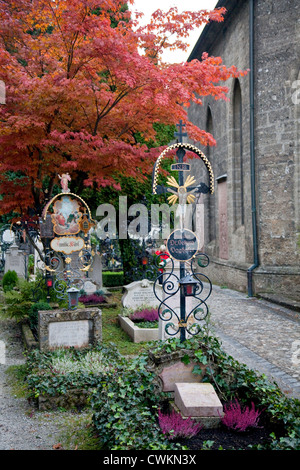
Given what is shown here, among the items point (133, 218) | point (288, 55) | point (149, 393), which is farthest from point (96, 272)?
point (149, 393)

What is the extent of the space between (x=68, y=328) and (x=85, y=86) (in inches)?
180

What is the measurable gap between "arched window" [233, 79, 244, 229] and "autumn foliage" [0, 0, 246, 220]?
705 centimetres

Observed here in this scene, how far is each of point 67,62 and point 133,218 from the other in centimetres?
737

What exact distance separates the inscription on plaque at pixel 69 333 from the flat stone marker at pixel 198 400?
A: 9.69 ft

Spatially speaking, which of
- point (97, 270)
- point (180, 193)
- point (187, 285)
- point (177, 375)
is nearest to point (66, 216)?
point (180, 193)

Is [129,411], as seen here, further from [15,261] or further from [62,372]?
[15,261]

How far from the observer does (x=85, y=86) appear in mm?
8391

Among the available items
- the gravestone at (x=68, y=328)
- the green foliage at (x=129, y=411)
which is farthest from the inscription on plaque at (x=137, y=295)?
the green foliage at (x=129, y=411)

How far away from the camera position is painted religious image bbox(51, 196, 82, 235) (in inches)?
351

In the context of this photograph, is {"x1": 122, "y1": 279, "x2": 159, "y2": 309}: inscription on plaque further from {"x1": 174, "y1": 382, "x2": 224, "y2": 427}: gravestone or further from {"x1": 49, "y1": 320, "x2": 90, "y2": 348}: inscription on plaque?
{"x1": 174, "y1": 382, "x2": 224, "y2": 427}: gravestone

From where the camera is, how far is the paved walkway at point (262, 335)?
6.71 meters
